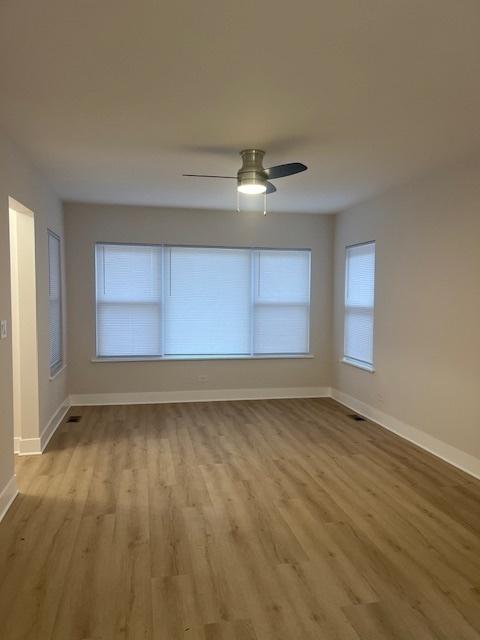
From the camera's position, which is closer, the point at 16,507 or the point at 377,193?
the point at 16,507

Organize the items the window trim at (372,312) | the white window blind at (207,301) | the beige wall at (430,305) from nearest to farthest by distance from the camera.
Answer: the beige wall at (430,305), the window trim at (372,312), the white window blind at (207,301)

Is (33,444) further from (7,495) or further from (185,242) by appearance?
(185,242)

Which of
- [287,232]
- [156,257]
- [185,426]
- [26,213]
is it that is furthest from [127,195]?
[185,426]

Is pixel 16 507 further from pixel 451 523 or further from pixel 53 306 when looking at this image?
pixel 451 523

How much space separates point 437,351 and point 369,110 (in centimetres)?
228

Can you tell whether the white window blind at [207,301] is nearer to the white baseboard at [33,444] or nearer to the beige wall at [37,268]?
the beige wall at [37,268]

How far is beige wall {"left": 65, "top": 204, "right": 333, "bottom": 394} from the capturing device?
5.68 metres

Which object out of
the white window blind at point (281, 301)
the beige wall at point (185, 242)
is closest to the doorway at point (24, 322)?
the beige wall at point (185, 242)

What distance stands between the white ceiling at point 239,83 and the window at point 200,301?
76.2 inches

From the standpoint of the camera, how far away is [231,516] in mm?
2982

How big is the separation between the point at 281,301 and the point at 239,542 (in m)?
3.96

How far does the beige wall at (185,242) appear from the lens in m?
5.68

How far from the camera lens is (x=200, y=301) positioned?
237 inches

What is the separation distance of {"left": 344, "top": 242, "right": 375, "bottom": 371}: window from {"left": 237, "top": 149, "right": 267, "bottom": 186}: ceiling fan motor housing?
7.49 ft
